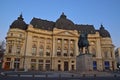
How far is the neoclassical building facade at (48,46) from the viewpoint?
5884 centimetres

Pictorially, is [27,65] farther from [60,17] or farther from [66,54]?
[60,17]

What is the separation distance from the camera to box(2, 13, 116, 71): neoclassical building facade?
58.8 metres

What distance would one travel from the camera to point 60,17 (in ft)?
252

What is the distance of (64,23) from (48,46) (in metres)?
15.1

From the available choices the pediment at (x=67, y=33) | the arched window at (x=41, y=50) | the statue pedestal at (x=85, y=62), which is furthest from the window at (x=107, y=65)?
the statue pedestal at (x=85, y=62)

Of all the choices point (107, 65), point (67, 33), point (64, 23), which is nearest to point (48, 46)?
point (67, 33)

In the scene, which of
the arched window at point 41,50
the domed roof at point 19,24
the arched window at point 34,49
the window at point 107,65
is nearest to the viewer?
the domed roof at point 19,24

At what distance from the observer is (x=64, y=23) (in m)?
72.8

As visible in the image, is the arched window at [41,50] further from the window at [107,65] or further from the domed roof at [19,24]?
the window at [107,65]

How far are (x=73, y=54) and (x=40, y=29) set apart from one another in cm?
1996

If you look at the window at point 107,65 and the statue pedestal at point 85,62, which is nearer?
the statue pedestal at point 85,62

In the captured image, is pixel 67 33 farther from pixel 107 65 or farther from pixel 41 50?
pixel 107 65

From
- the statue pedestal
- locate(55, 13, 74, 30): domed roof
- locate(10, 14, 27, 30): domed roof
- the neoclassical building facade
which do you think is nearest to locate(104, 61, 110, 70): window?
the neoclassical building facade

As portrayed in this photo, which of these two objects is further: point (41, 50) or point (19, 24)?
point (41, 50)
